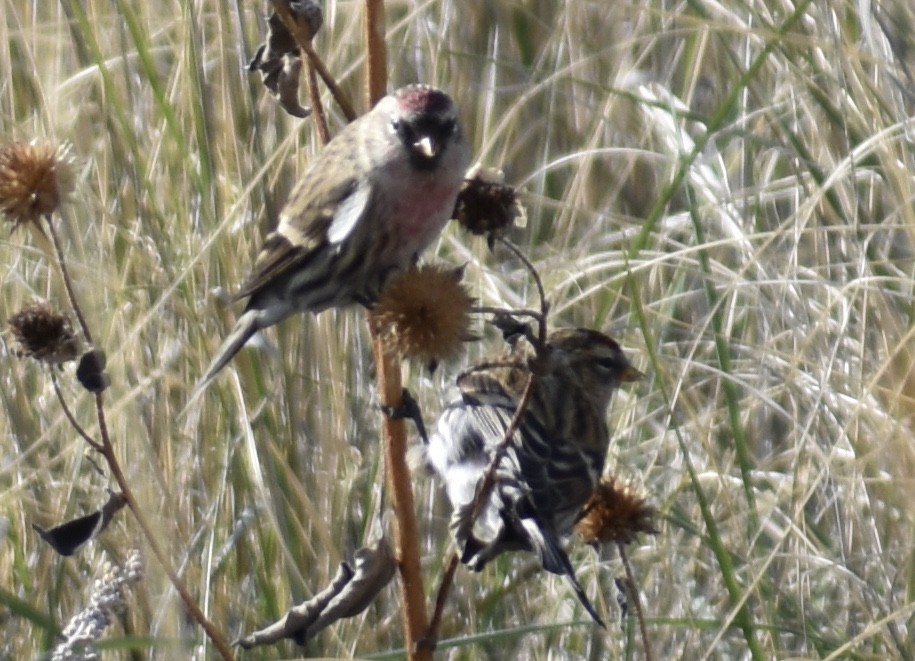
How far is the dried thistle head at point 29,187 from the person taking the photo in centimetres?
151

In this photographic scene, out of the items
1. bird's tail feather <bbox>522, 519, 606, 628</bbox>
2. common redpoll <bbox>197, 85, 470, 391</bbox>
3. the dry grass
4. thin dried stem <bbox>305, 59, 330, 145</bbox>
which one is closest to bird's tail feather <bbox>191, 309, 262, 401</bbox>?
common redpoll <bbox>197, 85, 470, 391</bbox>

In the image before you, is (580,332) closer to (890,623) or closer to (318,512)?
(318,512)

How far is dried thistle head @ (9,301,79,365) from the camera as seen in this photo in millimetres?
Answer: 1479

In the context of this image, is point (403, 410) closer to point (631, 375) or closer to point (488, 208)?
point (488, 208)

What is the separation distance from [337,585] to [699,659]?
0.87 metres

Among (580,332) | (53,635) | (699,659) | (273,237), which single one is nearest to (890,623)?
(699,659)

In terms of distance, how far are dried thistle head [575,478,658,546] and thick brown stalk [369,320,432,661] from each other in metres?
0.25

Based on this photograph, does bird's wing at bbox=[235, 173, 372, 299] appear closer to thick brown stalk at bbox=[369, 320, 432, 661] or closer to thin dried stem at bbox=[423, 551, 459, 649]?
thick brown stalk at bbox=[369, 320, 432, 661]

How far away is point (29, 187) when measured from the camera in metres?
1.51

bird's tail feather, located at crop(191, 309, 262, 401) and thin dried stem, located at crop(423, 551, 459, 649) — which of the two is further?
bird's tail feather, located at crop(191, 309, 262, 401)

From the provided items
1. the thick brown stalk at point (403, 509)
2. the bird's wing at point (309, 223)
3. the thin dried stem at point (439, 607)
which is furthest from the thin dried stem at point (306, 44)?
the bird's wing at point (309, 223)

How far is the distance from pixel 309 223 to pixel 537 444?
26.6 inches

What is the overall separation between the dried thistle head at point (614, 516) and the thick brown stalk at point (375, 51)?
0.55 metres

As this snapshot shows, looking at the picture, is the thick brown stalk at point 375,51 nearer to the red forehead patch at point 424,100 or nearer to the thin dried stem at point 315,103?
the thin dried stem at point 315,103
